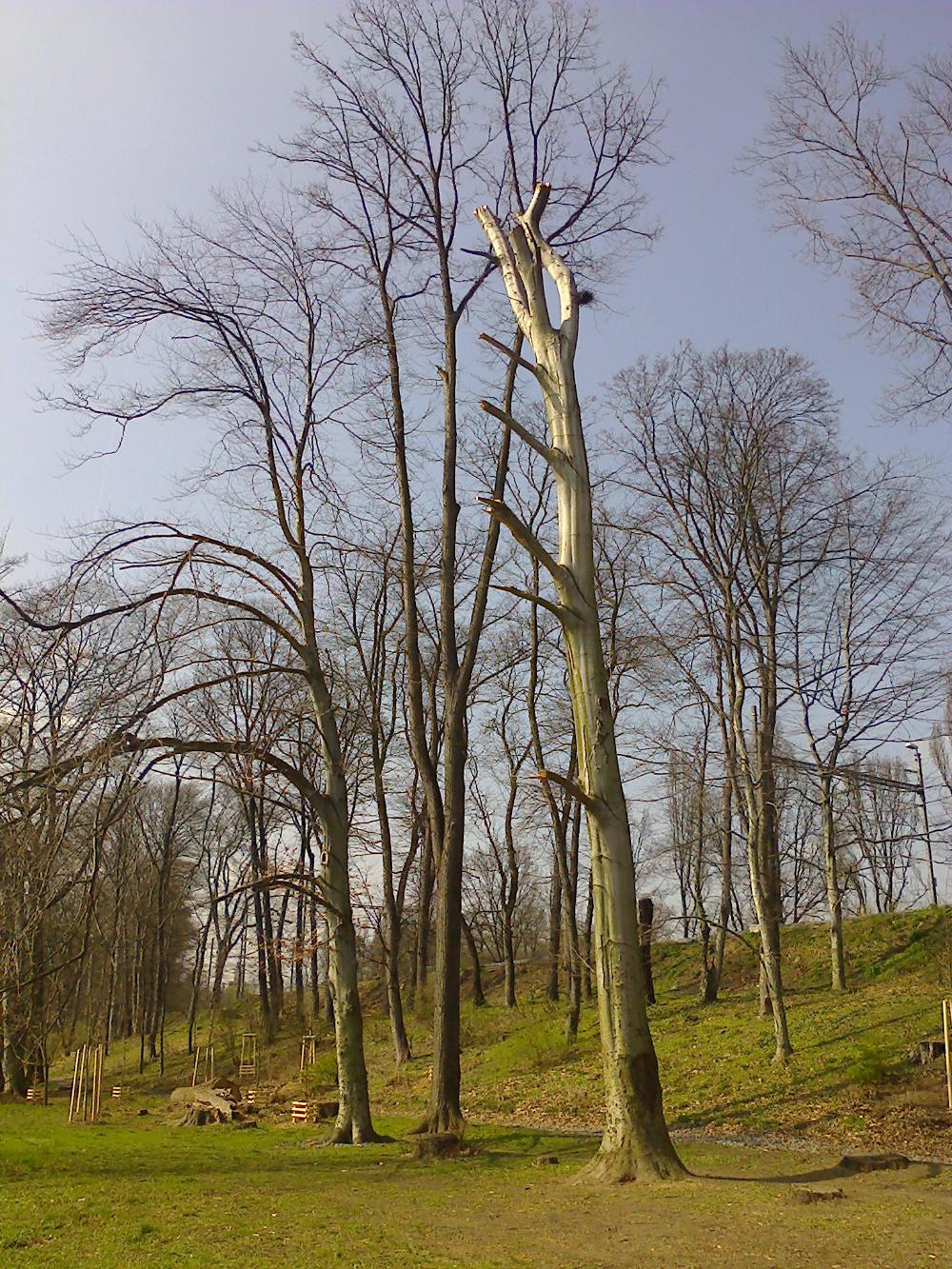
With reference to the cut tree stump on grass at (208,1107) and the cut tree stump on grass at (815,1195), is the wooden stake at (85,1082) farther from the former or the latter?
the cut tree stump on grass at (815,1195)

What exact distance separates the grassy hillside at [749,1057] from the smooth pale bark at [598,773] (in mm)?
4928

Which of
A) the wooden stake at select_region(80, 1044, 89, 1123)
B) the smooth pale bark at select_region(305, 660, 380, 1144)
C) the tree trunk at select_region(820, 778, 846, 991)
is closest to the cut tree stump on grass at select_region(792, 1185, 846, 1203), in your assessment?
the smooth pale bark at select_region(305, 660, 380, 1144)

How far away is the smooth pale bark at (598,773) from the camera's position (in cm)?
843

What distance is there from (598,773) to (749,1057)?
10683mm

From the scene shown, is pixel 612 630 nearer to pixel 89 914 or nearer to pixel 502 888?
pixel 502 888

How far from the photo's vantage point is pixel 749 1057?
1738 cm

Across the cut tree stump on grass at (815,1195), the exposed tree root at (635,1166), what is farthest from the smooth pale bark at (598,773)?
the cut tree stump on grass at (815,1195)

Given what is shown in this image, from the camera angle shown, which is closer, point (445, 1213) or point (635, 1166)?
point (445, 1213)

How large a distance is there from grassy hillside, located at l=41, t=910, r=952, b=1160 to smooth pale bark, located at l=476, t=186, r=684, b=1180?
16.2ft

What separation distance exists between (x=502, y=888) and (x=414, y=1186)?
889 inches

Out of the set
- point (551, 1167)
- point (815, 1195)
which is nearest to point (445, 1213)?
point (815, 1195)

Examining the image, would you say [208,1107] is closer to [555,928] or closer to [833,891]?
[555,928]

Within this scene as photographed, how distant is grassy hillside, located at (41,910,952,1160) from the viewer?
1396 centimetres

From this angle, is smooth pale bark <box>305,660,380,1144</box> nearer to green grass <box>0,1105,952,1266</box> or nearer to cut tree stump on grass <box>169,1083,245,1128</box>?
green grass <box>0,1105,952,1266</box>
